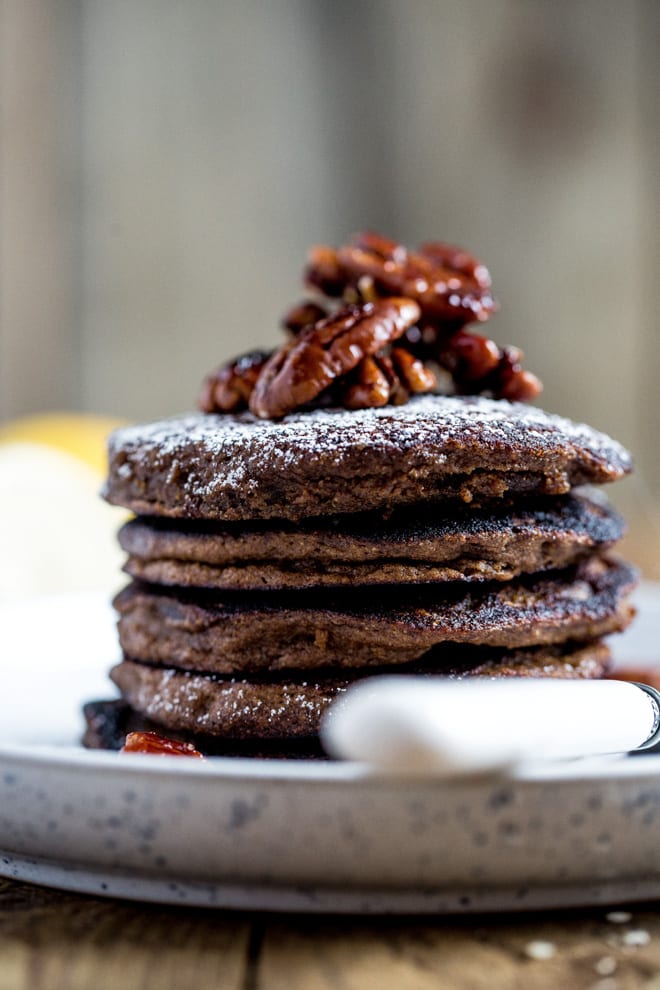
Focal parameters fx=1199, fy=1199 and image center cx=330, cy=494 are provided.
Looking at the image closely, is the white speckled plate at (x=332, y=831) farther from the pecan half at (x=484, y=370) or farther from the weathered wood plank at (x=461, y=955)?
the pecan half at (x=484, y=370)

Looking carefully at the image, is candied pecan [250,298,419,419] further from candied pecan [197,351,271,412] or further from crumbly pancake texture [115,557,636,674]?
crumbly pancake texture [115,557,636,674]

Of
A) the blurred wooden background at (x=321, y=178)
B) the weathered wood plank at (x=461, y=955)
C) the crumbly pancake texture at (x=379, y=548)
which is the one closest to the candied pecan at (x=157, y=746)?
the crumbly pancake texture at (x=379, y=548)

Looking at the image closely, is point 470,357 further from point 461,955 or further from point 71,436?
point 71,436

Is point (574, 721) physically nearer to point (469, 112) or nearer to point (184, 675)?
point (184, 675)

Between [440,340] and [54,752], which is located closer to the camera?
[54,752]

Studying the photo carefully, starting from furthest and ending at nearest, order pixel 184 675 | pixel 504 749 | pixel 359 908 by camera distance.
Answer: pixel 184 675, pixel 359 908, pixel 504 749

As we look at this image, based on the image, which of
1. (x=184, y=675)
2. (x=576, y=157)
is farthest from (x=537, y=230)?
(x=184, y=675)

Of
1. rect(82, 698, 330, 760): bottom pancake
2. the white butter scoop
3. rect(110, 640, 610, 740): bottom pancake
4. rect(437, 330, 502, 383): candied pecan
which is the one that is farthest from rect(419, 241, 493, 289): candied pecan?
the white butter scoop
